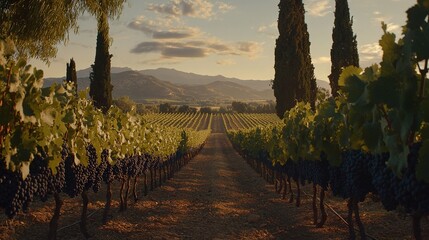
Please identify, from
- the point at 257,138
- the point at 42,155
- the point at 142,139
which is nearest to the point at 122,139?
the point at 142,139

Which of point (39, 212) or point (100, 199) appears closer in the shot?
point (39, 212)

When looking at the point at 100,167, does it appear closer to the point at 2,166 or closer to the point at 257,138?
the point at 2,166

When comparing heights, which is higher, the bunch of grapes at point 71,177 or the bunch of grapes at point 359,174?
the bunch of grapes at point 359,174

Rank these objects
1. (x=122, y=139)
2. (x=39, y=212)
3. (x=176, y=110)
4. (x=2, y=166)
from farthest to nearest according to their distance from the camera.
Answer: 1. (x=176, y=110)
2. (x=39, y=212)
3. (x=122, y=139)
4. (x=2, y=166)

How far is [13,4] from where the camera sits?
11.1 m

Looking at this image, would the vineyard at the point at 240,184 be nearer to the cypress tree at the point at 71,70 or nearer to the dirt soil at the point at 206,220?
the dirt soil at the point at 206,220

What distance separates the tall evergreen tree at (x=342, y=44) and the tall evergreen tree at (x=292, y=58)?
1.88m

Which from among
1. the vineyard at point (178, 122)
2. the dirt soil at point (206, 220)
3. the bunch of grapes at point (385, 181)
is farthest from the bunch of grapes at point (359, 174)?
the vineyard at point (178, 122)

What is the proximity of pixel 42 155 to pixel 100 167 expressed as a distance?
315 cm

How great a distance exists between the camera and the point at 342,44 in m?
30.7

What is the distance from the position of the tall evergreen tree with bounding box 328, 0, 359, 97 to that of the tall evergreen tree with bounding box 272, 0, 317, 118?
1.88 meters

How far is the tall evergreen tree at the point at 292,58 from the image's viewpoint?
3044cm

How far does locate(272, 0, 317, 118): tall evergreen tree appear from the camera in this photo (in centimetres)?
3044

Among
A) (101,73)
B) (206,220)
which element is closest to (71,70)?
(101,73)
